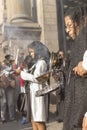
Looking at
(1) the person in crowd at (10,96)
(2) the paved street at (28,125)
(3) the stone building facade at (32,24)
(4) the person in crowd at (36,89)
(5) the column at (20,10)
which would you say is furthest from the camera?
(5) the column at (20,10)

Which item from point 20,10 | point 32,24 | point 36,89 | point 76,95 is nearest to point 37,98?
point 36,89

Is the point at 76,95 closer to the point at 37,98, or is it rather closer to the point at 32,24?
the point at 37,98

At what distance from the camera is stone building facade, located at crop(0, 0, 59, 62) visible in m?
11.1

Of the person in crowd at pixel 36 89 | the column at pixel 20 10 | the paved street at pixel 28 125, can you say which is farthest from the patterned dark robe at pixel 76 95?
the column at pixel 20 10

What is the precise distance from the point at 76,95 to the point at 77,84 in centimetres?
7

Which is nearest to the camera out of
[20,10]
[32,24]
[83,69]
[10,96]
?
[83,69]

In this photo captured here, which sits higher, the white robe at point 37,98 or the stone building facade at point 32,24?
the stone building facade at point 32,24

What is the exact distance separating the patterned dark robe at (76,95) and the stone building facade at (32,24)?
26.0 ft

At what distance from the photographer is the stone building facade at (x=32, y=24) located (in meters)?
11.1

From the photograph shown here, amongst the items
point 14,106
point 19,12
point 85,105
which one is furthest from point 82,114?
point 19,12

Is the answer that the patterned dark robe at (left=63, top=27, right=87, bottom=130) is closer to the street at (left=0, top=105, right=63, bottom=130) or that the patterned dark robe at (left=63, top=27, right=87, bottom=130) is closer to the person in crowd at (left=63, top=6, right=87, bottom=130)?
the person in crowd at (left=63, top=6, right=87, bottom=130)

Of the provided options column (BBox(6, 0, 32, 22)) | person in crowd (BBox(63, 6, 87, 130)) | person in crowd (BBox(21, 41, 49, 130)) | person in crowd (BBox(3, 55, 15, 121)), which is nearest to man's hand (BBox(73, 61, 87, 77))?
person in crowd (BBox(63, 6, 87, 130))

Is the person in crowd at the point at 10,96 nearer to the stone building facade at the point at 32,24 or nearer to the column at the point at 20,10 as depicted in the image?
the stone building facade at the point at 32,24

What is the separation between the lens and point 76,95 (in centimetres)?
275
